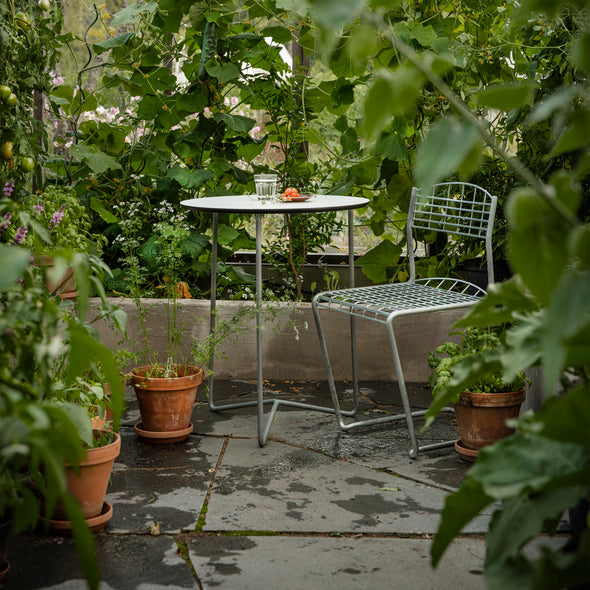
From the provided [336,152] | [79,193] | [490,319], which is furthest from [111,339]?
[490,319]

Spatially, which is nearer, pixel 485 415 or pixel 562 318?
pixel 562 318

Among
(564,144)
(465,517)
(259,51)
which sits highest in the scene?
(259,51)

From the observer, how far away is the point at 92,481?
1890 mm

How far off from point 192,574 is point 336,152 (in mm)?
2374

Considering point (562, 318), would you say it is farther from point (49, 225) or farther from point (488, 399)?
point (49, 225)

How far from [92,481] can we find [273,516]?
49cm

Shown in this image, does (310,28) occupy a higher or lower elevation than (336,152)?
higher

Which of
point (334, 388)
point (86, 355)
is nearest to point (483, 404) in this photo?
point (334, 388)

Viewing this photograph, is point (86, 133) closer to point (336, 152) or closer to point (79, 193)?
point (79, 193)

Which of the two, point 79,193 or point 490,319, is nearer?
point 490,319

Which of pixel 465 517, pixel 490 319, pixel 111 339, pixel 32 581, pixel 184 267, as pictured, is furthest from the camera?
pixel 184 267

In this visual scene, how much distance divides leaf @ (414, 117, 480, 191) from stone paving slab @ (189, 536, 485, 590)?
1286 mm

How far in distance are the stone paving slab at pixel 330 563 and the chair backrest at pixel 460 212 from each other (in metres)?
1.07

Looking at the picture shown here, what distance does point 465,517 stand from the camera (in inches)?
35.3
